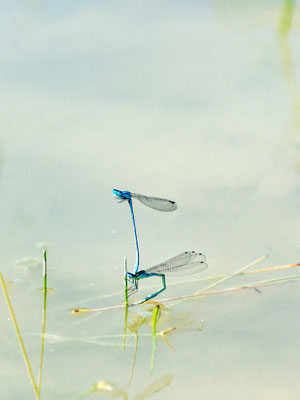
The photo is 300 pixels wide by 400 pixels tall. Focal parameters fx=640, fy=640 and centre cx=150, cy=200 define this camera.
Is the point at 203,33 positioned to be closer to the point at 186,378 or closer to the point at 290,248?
the point at 290,248

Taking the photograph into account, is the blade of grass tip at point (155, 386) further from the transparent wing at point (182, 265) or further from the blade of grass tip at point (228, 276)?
the transparent wing at point (182, 265)

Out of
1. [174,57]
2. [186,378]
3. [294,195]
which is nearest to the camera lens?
[186,378]

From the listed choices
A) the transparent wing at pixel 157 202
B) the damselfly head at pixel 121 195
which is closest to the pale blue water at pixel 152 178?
the transparent wing at pixel 157 202

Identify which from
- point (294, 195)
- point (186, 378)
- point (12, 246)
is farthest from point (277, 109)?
point (186, 378)

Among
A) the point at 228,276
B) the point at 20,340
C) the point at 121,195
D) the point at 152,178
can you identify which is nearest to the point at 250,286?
the point at 228,276

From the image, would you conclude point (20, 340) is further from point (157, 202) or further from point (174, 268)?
point (157, 202)

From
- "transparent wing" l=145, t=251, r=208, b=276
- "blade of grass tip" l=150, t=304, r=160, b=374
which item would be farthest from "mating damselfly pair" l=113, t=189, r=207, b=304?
"blade of grass tip" l=150, t=304, r=160, b=374
